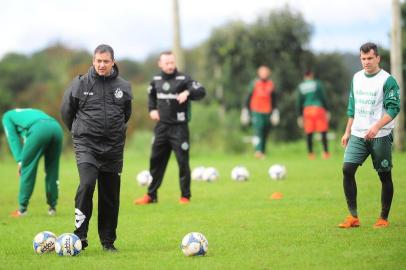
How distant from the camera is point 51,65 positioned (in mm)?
76000

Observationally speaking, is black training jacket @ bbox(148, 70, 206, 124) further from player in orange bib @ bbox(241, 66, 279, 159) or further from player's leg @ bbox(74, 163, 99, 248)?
player in orange bib @ bbox(241, 66, 279, 159)

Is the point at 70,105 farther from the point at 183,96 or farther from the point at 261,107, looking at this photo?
the point at 261,107

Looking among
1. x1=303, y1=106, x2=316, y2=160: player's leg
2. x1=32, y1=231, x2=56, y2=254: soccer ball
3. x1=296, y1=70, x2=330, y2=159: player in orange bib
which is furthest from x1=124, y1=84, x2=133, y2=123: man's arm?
x1=303, y1=106, x2=316, y2=160: player's leg

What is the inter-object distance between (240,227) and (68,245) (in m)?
2.80

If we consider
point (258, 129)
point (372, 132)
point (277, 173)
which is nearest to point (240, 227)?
point (372, 132)

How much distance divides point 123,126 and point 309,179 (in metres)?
8.41

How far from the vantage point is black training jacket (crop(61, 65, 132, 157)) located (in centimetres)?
886

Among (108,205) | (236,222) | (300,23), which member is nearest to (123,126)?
A: (108,205)

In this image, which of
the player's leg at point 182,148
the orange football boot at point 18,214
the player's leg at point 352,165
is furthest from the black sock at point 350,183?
the orange football boot at point 18,214

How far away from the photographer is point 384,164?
9961 millimetres

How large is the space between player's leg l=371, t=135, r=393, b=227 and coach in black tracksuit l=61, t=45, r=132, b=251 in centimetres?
323

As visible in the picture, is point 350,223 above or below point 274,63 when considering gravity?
below

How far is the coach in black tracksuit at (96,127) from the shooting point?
8.79 meters

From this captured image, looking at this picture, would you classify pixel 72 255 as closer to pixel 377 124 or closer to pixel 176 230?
pixel 176 230
